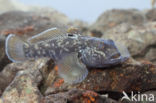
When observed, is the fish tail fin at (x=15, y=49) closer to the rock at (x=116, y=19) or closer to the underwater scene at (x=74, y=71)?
the underwater scene at (x=74, y=71)

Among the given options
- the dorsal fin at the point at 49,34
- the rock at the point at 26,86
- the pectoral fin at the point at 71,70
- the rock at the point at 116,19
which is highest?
the dorsal fin at the point at 49,34

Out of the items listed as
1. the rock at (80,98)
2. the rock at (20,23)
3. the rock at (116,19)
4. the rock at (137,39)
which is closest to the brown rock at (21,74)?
the rock at (80,98)

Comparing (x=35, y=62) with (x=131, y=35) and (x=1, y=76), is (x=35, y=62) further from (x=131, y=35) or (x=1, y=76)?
(x=131, y=35)

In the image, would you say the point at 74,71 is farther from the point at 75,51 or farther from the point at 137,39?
the point at 137,39

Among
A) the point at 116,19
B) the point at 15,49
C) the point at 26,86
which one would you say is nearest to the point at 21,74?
the point at 26,86

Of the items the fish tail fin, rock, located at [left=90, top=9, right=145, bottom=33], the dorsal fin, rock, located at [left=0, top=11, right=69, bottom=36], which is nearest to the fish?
the dorsal fin

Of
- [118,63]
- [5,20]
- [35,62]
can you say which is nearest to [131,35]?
[118,63]
